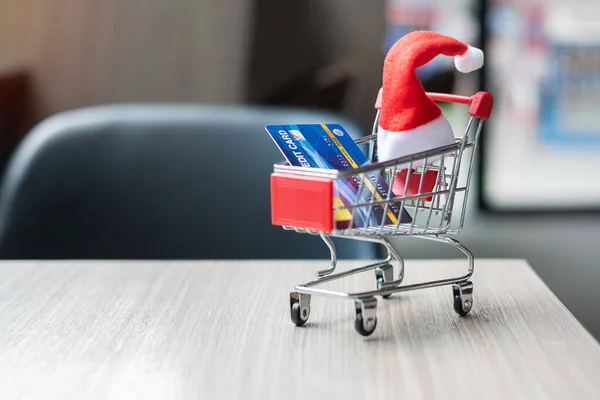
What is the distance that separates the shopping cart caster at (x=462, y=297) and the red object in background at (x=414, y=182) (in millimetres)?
91

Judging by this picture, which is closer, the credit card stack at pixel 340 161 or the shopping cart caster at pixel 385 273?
the credit card stack at pixel 340 161

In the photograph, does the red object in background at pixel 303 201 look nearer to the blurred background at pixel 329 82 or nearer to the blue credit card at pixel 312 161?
the blue credit card at pixel 312 161

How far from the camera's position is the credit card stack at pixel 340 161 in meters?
0.72

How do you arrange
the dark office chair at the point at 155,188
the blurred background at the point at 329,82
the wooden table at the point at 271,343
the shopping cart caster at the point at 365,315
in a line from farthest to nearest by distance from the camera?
the blurred background at the point at 329,82 < the dark office chair at the point at 155,188 < the shopping cart caster at the point at 365,315 < the wooden table at the point at 271,343

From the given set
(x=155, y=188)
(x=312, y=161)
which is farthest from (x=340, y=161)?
(x=155, y=188)

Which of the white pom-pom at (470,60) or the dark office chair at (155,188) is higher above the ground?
the white pom-pom at (470,60)

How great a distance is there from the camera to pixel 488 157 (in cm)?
384

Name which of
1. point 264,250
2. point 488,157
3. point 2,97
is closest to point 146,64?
point 2,97

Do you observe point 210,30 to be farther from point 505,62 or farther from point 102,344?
point 102,344

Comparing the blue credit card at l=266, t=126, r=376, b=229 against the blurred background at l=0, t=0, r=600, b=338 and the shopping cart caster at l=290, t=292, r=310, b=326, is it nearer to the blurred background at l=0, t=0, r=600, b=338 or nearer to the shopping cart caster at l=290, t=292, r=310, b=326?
the shopping cart caster at l=290, t=292, r=310, b=326

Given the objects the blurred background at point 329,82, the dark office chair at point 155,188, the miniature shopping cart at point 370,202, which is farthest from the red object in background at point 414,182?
the dark office chair at point 155,188

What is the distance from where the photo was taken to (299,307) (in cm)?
78

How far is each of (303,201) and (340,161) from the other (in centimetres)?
7

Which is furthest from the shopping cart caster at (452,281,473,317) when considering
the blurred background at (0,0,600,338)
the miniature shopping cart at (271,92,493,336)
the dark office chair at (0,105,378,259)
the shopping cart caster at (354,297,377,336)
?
the dark office chair at (0,105,378,259)
